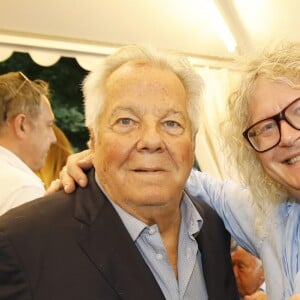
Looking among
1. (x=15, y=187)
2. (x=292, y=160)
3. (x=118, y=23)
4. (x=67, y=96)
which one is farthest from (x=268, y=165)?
(x=67, y=96)

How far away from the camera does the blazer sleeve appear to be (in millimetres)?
1019

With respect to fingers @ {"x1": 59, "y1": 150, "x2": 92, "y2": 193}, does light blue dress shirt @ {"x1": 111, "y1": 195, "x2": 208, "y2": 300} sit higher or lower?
lower

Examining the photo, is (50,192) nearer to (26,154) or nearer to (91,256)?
(91,256)

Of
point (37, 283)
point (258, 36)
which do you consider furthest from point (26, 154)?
point (258, 36)

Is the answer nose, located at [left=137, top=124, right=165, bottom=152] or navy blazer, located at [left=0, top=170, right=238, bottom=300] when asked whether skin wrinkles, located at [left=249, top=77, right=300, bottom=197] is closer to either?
nose, located at [left=137, top=124, right=165, bottom=152]

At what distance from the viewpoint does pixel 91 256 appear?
1.12 metres

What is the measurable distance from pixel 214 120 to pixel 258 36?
75cm

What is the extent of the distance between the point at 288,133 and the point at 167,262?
47cm

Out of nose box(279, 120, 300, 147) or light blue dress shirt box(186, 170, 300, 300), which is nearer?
nose box(279, 120, 300, 147)

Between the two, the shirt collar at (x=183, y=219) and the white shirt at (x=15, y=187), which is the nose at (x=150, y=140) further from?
the white shirt at (x=15, y=187)

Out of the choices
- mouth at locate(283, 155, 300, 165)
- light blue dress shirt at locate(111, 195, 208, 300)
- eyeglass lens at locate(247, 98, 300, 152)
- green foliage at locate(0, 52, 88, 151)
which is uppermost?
green foliage at locate(0, 52, 88, 151)

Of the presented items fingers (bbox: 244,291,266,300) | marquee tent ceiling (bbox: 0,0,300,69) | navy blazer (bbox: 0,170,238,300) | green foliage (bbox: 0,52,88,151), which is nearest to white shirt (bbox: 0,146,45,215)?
navy blazer (bbox: 0,170,238,300)

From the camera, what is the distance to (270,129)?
130cm

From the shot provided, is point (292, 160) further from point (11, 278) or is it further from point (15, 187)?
point (15, 187)
